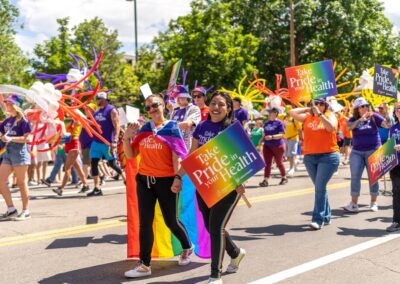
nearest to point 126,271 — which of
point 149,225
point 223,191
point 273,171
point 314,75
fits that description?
point 149,225

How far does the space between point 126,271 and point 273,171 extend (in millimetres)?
11194

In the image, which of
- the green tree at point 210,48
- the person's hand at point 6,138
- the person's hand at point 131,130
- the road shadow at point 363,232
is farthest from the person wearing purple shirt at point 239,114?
the green tree at point 210,48

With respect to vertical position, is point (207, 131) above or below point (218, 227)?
above

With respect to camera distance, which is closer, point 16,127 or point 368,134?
point 16,127

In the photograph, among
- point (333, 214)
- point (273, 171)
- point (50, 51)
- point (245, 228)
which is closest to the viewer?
point (245, 228)

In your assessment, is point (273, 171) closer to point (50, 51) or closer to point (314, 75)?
point (314, 75)

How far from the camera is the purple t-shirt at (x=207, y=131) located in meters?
4.95

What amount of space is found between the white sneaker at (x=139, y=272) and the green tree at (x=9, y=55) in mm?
26346

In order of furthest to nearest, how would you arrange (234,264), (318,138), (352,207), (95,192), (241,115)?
1. (95,192)
2. (241,115)
3. (352,207)
4. (318,138)
5. (234,264)

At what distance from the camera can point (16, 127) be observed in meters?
7.99

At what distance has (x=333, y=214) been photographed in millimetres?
8539

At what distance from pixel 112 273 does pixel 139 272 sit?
1.14 ft

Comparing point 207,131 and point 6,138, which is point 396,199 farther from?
A: point 6,138

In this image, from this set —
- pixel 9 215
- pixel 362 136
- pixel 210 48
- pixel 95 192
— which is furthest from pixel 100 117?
pixel 210 48
